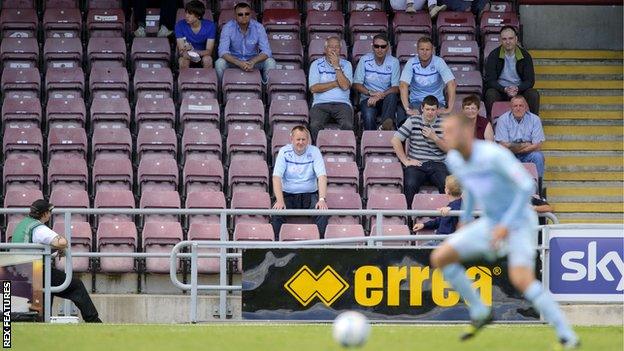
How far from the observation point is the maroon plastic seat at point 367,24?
21328mm

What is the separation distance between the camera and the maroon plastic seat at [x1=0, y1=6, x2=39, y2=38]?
2125 cm

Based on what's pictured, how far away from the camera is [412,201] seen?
1842 centimetres

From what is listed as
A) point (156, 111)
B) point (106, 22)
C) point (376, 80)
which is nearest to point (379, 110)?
point (376, 80)

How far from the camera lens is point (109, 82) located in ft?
66.6

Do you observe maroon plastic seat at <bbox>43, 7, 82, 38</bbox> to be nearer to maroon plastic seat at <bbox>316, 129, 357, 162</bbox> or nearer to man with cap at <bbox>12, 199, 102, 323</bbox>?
maroon plastic seat at <bbox>316, 129, 357, 162</bbox>

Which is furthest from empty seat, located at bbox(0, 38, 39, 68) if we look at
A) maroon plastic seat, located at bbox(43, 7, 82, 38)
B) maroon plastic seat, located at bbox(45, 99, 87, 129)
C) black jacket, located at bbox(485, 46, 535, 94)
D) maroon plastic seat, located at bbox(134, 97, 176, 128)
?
black jacket, located at bbox(485, 46, 535, 94)

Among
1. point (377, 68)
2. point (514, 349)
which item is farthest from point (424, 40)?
point (514, 349)

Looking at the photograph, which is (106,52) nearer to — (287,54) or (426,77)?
(287,54)

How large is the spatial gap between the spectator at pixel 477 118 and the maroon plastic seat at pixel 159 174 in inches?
140

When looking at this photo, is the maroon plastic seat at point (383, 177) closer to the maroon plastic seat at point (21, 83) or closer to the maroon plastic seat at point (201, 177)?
the maroon plastic seat at point (201, 177)

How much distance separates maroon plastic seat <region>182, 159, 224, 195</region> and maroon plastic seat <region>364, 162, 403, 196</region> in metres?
1.75

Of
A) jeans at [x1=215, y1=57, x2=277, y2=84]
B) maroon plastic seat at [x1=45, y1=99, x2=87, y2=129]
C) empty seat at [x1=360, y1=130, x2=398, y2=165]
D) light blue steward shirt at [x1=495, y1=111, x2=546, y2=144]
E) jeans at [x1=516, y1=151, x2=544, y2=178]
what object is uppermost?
jeans at [x1=215, y1=57, x2=277, y2=84]

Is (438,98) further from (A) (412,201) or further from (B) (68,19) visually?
(B) (68,19)

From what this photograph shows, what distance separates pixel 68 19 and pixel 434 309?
311 inches
